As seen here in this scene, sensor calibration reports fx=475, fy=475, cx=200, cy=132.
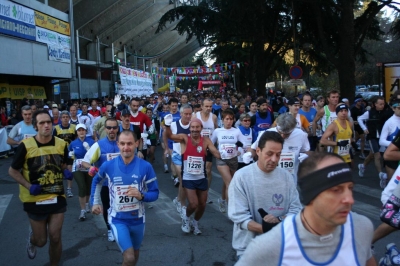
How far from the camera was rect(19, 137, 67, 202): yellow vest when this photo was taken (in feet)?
16.5

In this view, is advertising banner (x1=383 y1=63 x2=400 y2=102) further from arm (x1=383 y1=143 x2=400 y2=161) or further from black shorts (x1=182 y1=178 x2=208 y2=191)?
arm (x1=383 y1=143 x2=400 y2=161)

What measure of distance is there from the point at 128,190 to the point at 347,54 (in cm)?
1386

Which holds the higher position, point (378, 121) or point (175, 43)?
point (175, 43)

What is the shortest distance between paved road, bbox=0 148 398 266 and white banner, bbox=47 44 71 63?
57.0 ft

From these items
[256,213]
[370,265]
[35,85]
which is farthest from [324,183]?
[35,85]

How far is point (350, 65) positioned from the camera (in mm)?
16719

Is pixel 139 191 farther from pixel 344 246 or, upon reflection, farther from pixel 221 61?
pixel 221 61

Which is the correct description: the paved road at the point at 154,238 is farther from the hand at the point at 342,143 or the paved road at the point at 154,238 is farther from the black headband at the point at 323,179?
the black headband at the point at 323,179

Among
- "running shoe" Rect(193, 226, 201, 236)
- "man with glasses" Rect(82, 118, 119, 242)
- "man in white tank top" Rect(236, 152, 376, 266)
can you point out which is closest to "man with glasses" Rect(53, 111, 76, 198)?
"man with glasses" Rect(82, 118, 119, 242)

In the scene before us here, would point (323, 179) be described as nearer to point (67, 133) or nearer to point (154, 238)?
point (154, 238)

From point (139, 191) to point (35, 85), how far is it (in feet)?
81.3

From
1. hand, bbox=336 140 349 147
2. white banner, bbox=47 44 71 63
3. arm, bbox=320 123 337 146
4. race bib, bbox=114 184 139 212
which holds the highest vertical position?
white banner, bbox=47 44 71 63

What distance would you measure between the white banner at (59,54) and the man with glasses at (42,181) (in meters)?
21.4

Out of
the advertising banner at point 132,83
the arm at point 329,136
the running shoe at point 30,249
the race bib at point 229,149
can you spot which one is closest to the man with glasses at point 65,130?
the race bib at point 229,149
